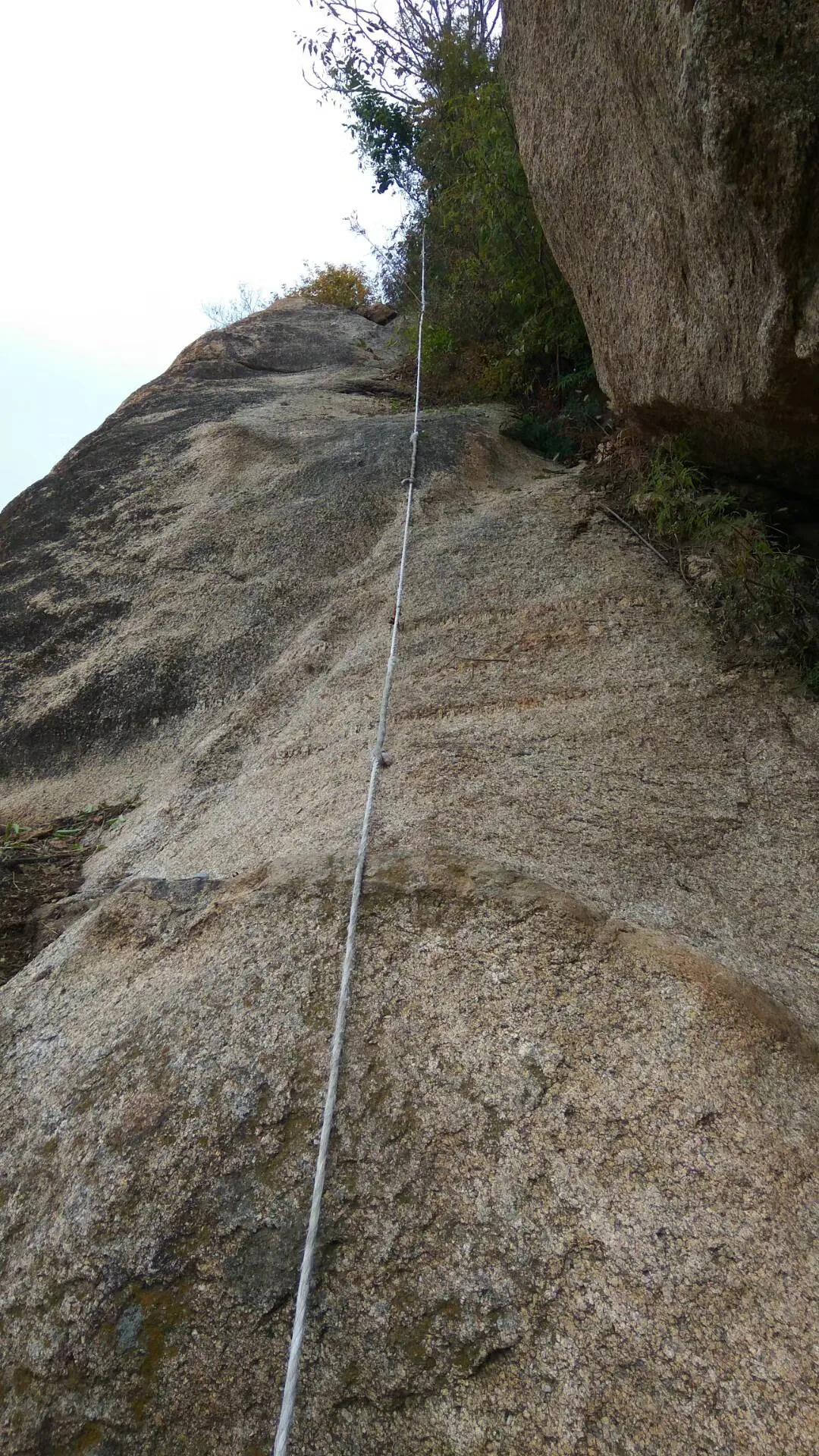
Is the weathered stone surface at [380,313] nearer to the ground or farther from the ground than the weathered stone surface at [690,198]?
farther from the ground

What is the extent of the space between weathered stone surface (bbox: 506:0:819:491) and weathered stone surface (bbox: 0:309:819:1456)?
0.72 meters

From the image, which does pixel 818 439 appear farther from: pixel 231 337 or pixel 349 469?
pixel 231 337

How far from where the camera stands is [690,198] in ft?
9.04

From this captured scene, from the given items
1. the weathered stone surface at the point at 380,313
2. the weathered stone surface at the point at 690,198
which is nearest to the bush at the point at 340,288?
the weathered stone surface at the point at 380,313

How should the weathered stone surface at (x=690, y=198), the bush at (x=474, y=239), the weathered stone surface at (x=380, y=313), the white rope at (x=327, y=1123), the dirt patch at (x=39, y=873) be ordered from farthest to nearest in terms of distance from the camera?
the weathered stone surface at (x=380, y=313) → the bush at (x=474, y=239) → the dirt patch at (x=39, y=873) → the weathered stone surface at (x=690, y=198) → the white rope at (x=327, y=1123)

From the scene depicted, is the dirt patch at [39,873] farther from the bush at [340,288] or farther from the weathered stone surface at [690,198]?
the bush at [340,288]

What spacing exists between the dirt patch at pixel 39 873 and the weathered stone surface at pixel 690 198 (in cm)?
274

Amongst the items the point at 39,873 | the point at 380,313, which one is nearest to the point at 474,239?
the point at 380,313

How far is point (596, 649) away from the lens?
3.19m

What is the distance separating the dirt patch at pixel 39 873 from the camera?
284 centimetres

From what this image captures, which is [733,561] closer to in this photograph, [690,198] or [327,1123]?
[690,198]

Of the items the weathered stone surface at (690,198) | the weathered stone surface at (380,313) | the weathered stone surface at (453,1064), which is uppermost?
the weathered stone surface at (380,313)

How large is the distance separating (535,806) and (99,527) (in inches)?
143

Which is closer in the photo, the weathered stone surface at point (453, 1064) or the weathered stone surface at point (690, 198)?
the weathered stone surface at point (453, 1064)
